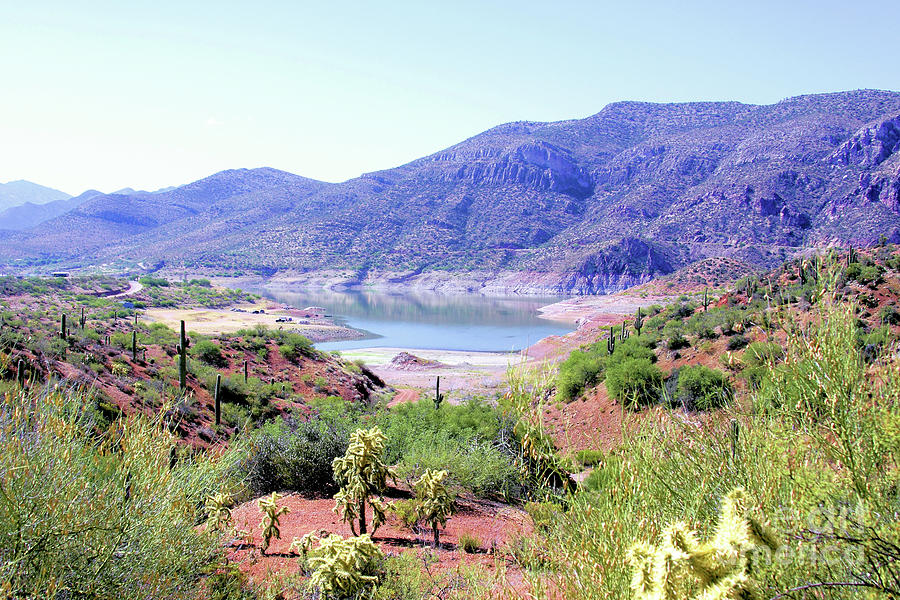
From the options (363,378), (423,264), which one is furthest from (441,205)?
(363,378)

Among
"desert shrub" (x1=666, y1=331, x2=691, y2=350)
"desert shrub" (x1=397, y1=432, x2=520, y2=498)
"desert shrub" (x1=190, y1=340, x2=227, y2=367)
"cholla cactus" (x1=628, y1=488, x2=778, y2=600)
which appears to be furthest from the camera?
"desert shrub" (x1=190, y1=340, x2=227, y2=367)

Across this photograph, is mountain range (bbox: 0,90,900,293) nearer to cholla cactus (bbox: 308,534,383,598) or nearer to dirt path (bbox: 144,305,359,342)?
dirt path (bbox: 144,305,359,342)

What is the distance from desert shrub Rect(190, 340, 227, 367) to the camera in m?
30.1

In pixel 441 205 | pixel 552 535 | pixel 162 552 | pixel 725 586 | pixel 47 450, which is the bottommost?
pixel 162 552

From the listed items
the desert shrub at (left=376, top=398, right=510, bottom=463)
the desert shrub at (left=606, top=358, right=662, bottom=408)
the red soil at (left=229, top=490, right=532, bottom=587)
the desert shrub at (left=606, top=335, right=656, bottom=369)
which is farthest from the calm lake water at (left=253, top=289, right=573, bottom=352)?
the red soil at (left=229, top=490, right=532, bottom=587)

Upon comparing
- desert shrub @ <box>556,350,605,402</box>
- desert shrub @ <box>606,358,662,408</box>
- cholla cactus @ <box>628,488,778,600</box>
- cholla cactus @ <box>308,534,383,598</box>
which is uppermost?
cholla cactus @ <box>628,488,778,600</box>

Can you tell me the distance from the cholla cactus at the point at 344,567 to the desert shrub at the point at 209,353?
88.1ft

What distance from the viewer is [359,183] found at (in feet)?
605

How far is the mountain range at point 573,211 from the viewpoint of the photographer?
111 metres

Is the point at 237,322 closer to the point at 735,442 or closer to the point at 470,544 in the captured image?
the point at 470,544

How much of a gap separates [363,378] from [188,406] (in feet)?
49.6

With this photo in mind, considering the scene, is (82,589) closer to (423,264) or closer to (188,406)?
(188,406)

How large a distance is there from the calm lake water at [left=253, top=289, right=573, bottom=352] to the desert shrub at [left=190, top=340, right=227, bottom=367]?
72.9 ft

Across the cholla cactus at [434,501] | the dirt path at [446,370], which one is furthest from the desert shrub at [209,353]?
the cholla cactus at [434,501]
